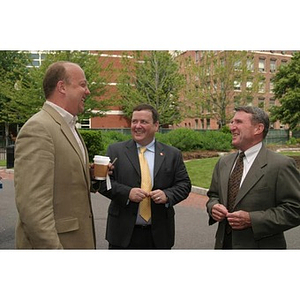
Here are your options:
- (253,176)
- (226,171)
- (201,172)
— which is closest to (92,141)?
(201,172)

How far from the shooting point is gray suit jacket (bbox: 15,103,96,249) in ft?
6.59

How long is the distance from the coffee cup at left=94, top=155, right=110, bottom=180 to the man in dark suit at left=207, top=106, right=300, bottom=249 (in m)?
0.96

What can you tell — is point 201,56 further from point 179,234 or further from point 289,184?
point 289,184

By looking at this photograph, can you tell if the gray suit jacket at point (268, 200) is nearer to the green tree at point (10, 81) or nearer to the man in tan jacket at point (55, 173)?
the man in tan jacket at point (55, 173)

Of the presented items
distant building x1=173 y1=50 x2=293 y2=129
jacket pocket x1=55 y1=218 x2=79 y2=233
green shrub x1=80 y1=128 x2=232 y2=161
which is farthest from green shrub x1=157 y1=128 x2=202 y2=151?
jacket pocket x1=55 y1=218 x2=79 y2=233

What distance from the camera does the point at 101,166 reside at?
9.37 ft

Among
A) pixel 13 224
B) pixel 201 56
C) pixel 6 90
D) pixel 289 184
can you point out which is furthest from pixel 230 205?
pixel 201 56

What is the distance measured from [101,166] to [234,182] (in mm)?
1140

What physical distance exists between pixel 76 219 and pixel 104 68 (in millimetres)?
25004

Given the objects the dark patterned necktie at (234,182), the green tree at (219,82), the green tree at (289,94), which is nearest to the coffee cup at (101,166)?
the dark patterned necktie at (234,182)

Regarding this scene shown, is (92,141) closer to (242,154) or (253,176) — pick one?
(242,154)

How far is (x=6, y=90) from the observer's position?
26266mm

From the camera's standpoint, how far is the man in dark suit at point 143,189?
324cm

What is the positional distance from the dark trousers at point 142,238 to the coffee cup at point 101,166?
2.45 ft
